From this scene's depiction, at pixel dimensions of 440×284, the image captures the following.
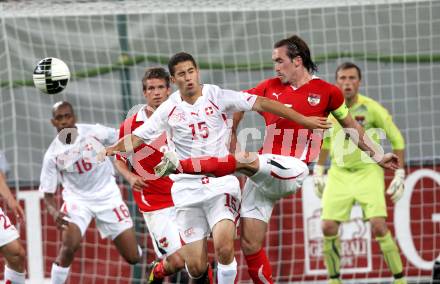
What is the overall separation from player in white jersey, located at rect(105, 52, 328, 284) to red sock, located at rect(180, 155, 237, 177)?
1.38 feet

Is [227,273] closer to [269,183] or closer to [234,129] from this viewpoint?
[269,183]

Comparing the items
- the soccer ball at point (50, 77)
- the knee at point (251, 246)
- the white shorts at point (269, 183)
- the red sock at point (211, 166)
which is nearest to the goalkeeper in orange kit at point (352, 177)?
the white shorts at point (269, 183)

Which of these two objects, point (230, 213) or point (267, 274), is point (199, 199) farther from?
point (267, 274)

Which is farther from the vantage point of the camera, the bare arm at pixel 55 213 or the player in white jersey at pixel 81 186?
the player in white jersey at pixel 81 186

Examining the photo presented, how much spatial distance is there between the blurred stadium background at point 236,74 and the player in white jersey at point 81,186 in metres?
0.96

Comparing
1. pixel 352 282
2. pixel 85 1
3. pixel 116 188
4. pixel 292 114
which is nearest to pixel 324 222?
pixel 352 282

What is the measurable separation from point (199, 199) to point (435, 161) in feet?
12.9

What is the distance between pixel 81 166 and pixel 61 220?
2.06 feet

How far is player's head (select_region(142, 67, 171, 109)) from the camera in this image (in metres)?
9.15

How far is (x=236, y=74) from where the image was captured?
1148 cm

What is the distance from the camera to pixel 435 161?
1121 cm

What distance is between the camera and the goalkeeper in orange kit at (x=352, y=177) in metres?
10.3

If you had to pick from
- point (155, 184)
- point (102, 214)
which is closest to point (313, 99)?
point (155, 184)

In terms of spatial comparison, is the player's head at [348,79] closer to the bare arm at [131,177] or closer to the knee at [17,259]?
the bare arm at [131,177]
